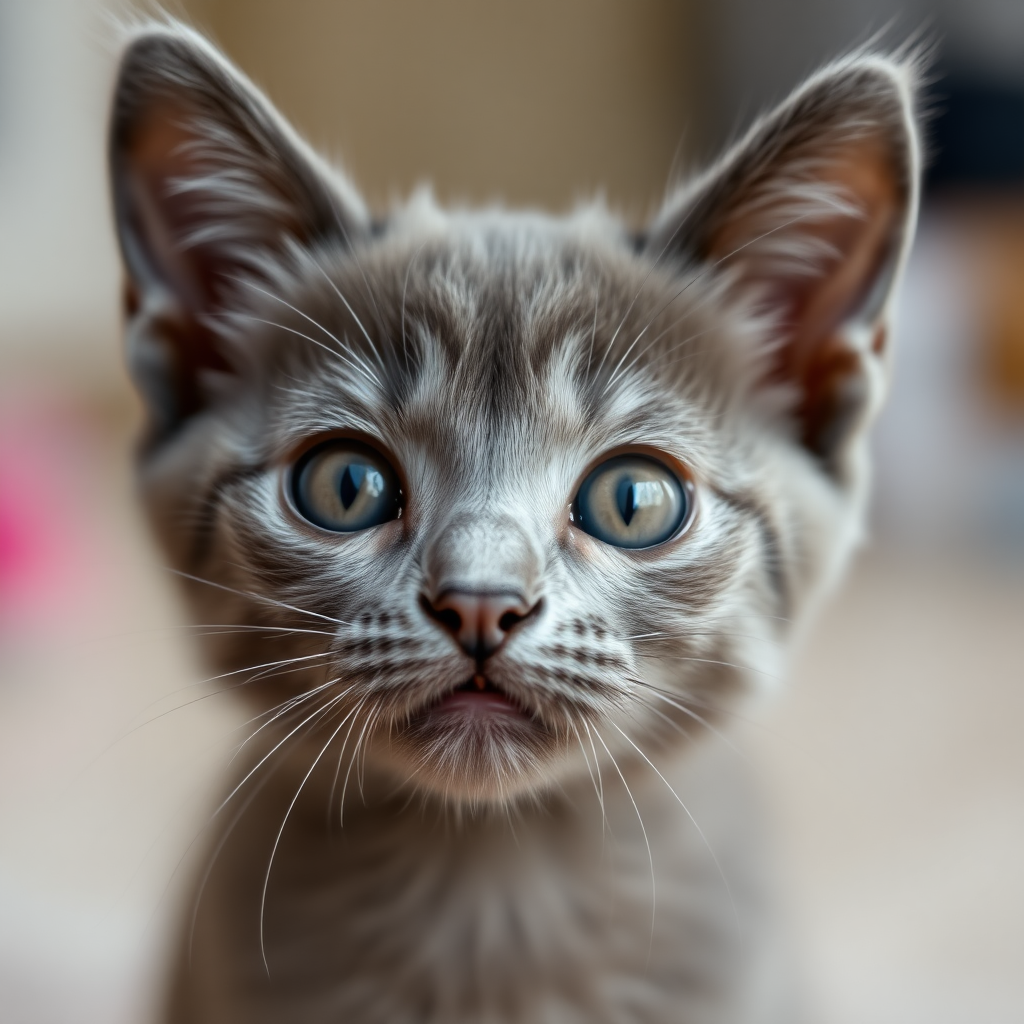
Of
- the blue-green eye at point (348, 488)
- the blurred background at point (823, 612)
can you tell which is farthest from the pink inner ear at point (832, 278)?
the blue-green eye at point (348, 488)

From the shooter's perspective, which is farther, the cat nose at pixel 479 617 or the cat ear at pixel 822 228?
the cat ear at pixel 822 228

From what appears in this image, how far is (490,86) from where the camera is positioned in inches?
53.4

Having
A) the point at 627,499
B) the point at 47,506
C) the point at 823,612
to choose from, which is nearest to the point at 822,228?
the point at 627,499

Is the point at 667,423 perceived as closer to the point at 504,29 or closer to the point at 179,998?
the point at 179,998

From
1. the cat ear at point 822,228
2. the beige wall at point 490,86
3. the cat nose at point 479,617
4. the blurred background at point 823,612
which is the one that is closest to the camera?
the cat nose at point 479,617

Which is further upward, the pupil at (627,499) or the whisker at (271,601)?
the pupil at (627,499)

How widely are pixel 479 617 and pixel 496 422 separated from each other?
14 cm

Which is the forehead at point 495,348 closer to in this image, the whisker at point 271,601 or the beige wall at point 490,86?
the whisker at point 271,601

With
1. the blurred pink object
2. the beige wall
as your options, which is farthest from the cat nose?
the blurred pink object

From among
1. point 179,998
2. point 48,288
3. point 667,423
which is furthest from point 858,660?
point 48,288

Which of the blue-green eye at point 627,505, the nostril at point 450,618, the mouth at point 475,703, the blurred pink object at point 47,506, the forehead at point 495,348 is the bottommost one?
the blurred pink object at point 47,506

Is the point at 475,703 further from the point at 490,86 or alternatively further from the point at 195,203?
the point at 490,86

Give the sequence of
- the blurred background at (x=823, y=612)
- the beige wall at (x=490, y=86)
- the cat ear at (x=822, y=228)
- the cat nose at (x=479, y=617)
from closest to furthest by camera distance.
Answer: the cat nose at (x=479, y=617) → the cat ear at (x=822, y=228) → the blurred background at (x=823, y=612) → the beige wall at (x=490, y=86)

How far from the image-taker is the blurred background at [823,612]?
0.90 meters
